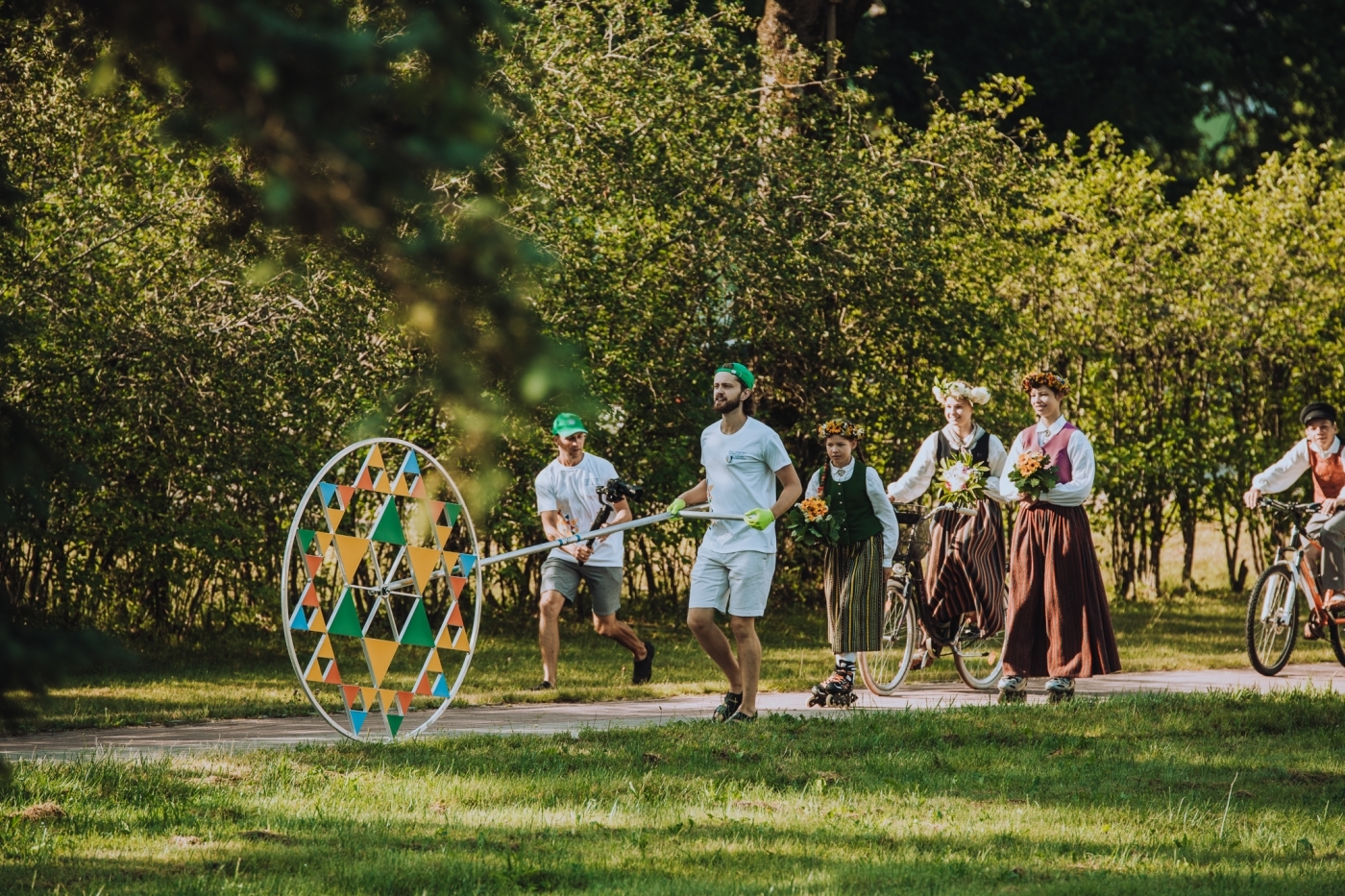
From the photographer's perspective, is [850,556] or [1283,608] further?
[1283,608]

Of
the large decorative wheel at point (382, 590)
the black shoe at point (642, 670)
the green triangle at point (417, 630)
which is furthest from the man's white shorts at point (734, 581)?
the black shoe at point (642, 670)

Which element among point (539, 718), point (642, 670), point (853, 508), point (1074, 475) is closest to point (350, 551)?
point (539, 718)

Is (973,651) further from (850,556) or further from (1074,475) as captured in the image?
(1074,475)

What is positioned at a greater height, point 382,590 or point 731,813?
point 382,590

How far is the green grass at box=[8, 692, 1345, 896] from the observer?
5516 millimetres

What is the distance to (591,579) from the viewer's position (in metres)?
11.4

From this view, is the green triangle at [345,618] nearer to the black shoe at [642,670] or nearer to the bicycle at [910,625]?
the black shoe at [642,670]

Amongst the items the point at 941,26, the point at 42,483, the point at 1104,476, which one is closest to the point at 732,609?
the point at 42,483

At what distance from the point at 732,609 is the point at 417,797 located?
2.70 m

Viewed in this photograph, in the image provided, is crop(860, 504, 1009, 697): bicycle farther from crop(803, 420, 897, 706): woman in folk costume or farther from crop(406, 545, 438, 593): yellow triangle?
crop(406, 545, 438, 593): yellow triangle

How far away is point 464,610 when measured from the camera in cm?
1546

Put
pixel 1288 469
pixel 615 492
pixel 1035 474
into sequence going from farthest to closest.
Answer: pixel 1288 469
pixel 615 492
pixel 1035 474

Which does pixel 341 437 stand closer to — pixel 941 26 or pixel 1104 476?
pixel 1104 476

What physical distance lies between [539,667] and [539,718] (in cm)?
281
